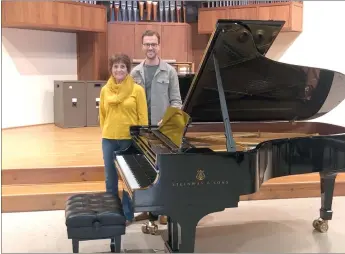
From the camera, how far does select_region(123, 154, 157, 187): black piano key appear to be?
2998 mm

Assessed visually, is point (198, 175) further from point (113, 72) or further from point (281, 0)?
point (281, 0)

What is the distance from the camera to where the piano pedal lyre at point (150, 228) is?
13.0ft

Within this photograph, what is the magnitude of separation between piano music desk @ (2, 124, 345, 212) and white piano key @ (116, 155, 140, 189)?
79 centimetres

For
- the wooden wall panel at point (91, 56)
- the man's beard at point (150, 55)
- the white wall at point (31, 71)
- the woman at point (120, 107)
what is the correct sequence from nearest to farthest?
the woman at point (120, 107)
the man's beard at point (150, 55)
the white wall at point (31, 71)
the wooden wall panel at point (91, 56)

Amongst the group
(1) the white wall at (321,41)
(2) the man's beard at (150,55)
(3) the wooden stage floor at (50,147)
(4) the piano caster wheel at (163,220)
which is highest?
(1) the white wall at (321,41)

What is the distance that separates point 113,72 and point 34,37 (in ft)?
17.5

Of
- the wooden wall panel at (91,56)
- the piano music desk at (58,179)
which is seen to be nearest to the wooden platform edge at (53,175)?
the piano music desk at (58,179)

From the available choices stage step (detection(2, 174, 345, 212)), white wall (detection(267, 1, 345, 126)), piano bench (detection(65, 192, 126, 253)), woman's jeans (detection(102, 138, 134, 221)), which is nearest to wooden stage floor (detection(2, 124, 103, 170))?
stage step (detection(2, 174, 345, 212))

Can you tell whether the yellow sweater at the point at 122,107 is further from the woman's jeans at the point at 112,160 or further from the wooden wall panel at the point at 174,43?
the wooden wall panel at the point at 174,43

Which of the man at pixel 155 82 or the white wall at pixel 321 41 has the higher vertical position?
the white wall at pixel 321 41

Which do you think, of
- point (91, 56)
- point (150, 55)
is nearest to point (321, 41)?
point (91, 56)

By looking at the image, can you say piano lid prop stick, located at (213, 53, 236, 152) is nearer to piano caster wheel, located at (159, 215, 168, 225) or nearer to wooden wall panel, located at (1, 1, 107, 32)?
piano caster wheel, located at (159, 215, 168, 225)


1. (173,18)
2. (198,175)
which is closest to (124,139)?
(198,175)

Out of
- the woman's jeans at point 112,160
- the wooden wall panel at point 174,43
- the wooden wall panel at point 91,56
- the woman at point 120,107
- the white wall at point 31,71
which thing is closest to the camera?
the woman at point 120,107
